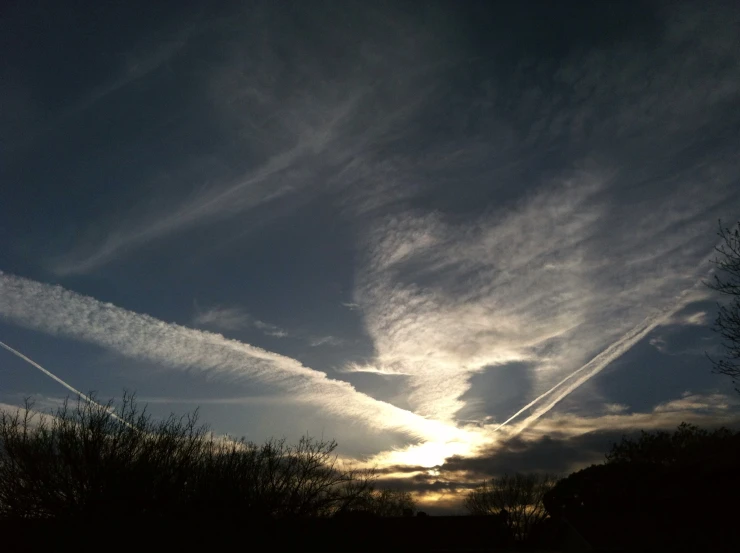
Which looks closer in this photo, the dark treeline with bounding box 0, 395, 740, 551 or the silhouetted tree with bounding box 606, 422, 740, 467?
the dark treeline with bounding box 0, 395, 740, 551

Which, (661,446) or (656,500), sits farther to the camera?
(661,446)

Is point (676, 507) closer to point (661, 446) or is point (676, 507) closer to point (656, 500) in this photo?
point (656, 500)

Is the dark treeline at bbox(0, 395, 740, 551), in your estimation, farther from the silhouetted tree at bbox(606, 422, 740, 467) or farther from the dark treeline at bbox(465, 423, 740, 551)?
the silhouetted tree at bbox(606, 422, 740, 467)

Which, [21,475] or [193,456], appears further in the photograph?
[193,456]

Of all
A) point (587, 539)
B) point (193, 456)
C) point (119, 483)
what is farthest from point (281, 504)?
point (587, 539)

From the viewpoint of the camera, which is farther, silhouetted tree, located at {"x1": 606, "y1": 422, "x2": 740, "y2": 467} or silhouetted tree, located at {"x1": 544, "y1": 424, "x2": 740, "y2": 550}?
silhouetted tree, located at {"x1": 606, "y1": 422, "x2": 740, "y2": 467}

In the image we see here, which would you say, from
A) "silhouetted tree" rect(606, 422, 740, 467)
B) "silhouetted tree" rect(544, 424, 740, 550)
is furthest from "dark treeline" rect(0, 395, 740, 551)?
"silhouetted tree" rect(606, 422, 740, 467)

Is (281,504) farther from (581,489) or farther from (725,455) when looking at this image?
(581,489)

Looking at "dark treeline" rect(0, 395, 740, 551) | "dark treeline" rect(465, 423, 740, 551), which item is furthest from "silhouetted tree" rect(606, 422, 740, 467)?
"dark treeline" rect(0, 395, 740, 551)

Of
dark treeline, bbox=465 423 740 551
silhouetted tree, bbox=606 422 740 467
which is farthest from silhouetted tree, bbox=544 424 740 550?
silhouetted tree, bbox=606 422 740 467

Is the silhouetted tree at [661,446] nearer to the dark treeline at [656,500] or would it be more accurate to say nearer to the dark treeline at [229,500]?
the dark treeline at [656,500]

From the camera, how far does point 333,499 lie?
3278 centimetres

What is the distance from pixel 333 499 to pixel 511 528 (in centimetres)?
3335

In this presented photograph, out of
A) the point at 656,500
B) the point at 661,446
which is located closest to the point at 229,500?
the point at 656,500
